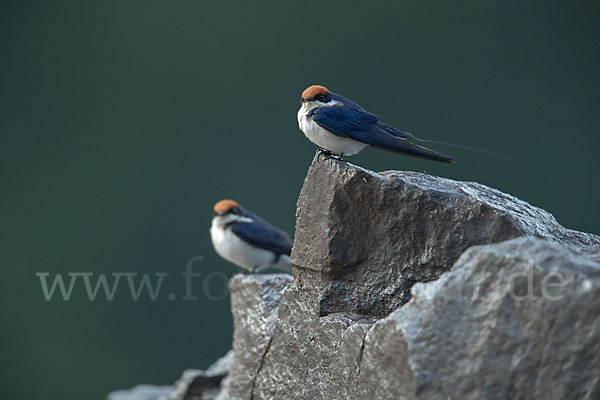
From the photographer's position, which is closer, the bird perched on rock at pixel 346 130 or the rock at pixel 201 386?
the bird perched on rock at pixel 346 130

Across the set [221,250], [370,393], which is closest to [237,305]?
[221,250]

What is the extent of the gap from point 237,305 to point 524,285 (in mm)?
1816

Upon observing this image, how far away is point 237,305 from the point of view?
10.6 ft

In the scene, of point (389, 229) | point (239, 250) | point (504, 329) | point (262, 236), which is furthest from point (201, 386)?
point (504, 329)

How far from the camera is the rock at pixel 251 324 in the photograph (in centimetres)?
282

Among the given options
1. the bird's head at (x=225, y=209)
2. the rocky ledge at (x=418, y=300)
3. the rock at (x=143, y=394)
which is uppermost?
the rocky ledge at (x=418, y=300)

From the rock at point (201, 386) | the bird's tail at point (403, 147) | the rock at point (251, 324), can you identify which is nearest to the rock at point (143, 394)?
the rock at point (201, 386)

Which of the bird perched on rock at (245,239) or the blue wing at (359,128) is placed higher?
the blue wing at (359,128)

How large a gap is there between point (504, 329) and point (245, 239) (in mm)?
2478

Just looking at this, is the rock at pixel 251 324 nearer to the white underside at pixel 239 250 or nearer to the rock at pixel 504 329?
the white underside at pixel 239 250

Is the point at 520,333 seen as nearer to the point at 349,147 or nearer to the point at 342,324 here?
the point at 342,324

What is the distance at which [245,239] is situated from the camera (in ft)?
13.1

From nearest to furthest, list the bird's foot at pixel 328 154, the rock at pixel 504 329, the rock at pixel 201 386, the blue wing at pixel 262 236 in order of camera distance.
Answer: the rock at pixel 504 329 < the bird's foot at pixel 328 154 < the rock at pixel 201 386 < the blue wing at pixel 262 236

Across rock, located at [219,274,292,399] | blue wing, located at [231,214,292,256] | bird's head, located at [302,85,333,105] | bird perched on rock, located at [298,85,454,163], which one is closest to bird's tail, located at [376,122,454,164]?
bird perched on rock, located at [298,85,454,163]
